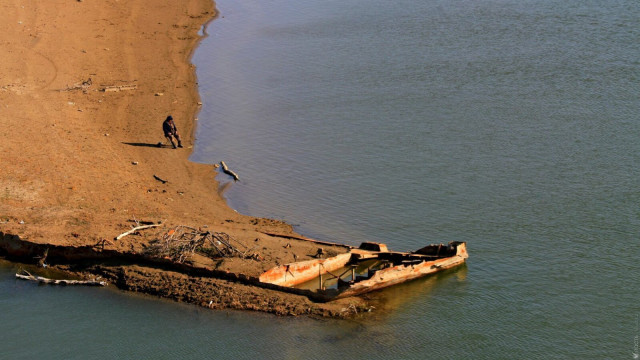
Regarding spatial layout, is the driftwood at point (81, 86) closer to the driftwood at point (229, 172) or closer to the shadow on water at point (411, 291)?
the driftwood at point (229, 172)

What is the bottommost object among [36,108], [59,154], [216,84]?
[59,154]

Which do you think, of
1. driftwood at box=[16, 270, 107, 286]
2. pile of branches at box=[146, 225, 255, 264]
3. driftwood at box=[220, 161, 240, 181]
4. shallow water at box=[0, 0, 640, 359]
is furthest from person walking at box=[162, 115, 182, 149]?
driftwood at box=[16, 270, 107, 286]

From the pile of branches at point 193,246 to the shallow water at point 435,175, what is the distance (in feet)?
3.65

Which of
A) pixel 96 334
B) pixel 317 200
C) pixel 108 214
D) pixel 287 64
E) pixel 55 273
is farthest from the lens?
pixel 287 64

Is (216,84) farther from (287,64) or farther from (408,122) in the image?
(408,122)

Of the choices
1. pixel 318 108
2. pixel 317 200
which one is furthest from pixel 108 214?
pixel 318 108

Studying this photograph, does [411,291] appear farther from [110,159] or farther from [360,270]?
[110,159]

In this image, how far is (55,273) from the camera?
1589 centimetres

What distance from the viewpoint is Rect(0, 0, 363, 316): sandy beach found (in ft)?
50.1

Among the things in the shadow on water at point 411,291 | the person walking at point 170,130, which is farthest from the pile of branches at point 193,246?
the person walking at point 170,130

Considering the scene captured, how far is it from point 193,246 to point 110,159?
21.3ft

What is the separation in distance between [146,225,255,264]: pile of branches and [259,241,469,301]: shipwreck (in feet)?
3.71

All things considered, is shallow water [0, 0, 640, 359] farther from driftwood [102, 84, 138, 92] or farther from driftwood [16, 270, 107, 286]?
driftwood [102, 84, 138, 92]

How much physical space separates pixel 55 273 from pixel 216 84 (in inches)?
542
